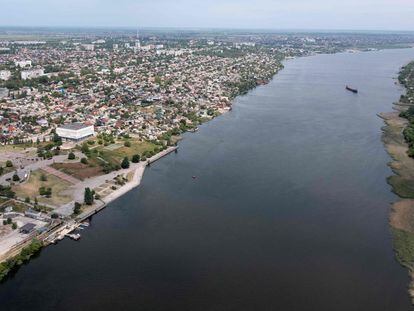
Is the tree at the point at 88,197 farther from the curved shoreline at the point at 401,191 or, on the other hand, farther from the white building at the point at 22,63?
the white building at the point at 22,63

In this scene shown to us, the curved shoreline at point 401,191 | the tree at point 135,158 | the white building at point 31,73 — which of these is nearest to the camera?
the curved shoreline at point 401,191

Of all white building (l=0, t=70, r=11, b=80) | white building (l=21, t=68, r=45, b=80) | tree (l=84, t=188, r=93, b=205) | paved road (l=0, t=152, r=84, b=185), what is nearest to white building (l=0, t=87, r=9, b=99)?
white building (l=21, t=68, r=45, b=80)

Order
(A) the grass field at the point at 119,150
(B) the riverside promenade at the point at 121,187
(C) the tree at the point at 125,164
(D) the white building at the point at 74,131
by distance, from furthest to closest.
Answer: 1. (D) the white building at the point at 74,131
2. (A) the grass field at the point at 119,150
3. (C) the tree at the point at 125,164
4. (B) the riverside promenade at the point at 121,187

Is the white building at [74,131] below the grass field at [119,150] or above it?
above

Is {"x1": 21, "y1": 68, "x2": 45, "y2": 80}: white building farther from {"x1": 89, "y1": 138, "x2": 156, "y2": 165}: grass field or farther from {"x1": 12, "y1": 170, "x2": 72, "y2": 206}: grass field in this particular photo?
{"x1": 12, "y1": 170, "x2": 72, "y2": 206}: grass field

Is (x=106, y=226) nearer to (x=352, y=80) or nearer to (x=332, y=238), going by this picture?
(x=332, y=238)

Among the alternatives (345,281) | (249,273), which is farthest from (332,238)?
(249,273)

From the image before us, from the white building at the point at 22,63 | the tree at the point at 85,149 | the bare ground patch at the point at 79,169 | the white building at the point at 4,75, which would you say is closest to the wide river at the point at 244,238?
the bare ground patch at the point at 79,169

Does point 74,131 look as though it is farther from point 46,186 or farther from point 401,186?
point 401,186
